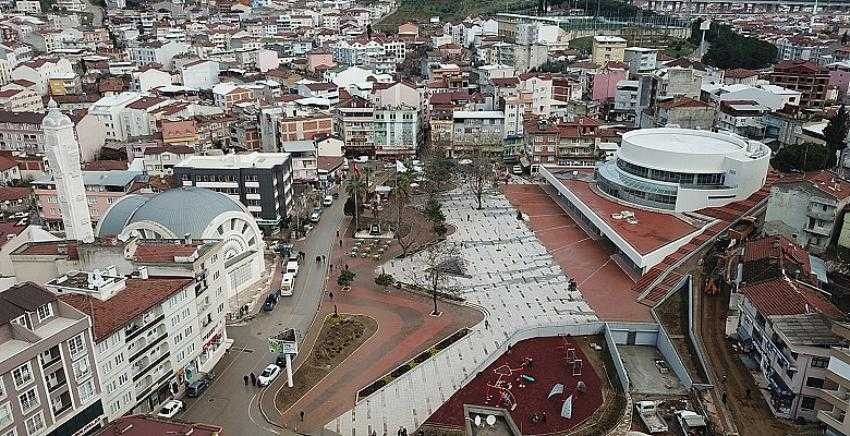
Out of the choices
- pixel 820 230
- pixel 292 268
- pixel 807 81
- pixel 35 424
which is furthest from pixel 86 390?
pixel 807 81

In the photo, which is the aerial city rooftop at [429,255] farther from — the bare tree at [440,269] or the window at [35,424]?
the bare tree at [440,269]

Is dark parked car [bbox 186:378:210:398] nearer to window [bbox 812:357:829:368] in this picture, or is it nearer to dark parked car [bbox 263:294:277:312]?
dark parked car [bbox 263:294:277:312]

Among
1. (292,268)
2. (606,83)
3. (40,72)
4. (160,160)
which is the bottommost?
(292,268)

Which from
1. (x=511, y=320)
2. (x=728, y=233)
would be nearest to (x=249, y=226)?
(x=511, y=320)

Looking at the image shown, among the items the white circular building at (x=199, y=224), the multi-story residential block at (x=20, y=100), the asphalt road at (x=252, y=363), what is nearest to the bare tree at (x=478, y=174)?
the asphalt road at (x=252, y=363)

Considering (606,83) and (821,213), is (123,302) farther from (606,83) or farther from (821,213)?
(606,83)

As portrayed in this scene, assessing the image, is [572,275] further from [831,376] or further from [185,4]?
[185,4]
